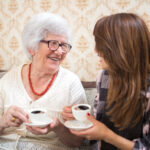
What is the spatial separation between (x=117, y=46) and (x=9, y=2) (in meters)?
1.44

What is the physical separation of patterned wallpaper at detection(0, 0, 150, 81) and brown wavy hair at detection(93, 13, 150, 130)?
87cm

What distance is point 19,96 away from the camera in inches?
47.8

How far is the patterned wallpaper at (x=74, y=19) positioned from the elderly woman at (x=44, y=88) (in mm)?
515

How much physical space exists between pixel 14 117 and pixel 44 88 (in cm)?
33

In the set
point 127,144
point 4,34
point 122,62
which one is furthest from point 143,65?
point 4,34

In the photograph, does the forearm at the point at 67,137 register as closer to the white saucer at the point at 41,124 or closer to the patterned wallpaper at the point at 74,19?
the white saucer at the point at 41,124

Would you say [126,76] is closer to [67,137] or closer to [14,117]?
[67,137]

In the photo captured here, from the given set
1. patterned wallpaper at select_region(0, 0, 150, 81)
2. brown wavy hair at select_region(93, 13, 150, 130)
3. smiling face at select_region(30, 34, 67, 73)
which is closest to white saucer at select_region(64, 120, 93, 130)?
brown wavy hair at select_region(93, 13, 150, 130)

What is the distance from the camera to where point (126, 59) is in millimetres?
854

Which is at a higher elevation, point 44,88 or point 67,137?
point 44,88

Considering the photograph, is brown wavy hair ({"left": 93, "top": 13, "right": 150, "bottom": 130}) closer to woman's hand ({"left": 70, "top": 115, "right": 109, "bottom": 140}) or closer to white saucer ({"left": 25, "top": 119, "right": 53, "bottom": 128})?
woman's hand ({"left": 70, "top": 115, "right": 109, "bottom": 140})

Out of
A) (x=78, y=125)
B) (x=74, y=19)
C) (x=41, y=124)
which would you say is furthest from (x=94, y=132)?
(x=74, y=19)

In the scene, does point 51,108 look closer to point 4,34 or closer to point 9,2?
point 4,34

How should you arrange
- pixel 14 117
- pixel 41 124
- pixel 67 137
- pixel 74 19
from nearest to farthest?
pixel 41 124
pixel 14 117
pixel 67 137
pixel 74 19
